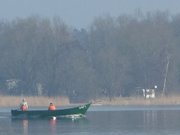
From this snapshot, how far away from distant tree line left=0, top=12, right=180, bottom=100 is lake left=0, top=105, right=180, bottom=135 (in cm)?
2496

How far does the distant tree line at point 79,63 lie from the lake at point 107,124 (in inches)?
983

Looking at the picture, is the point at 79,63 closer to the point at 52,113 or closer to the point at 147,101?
the point at 147,101

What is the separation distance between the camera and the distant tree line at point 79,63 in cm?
10144

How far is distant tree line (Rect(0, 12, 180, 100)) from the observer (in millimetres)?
101438

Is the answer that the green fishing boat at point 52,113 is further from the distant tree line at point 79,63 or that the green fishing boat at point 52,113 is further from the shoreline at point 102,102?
the distant tree line at point 79,63

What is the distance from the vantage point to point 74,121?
64000 millimetres

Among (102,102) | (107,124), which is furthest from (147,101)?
(107,124)

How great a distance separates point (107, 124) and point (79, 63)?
43520 millimetres

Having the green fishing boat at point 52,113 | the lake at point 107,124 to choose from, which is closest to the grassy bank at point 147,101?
the lake at point 107,124

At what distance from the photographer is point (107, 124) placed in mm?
59250

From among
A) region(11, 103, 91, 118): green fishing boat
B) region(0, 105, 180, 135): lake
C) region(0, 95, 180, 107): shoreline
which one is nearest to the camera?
region(0, 105, 180, 135): lake

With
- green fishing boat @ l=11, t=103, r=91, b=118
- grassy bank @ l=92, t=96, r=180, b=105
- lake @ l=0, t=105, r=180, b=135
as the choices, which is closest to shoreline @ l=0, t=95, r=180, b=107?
grassy bank @ l=92, t=96, r=180, b=105

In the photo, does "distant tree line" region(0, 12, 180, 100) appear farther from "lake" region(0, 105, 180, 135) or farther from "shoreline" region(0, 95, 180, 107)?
"lake" region(0, 105, 180, 135)

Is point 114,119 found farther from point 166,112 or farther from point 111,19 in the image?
point 111,19
